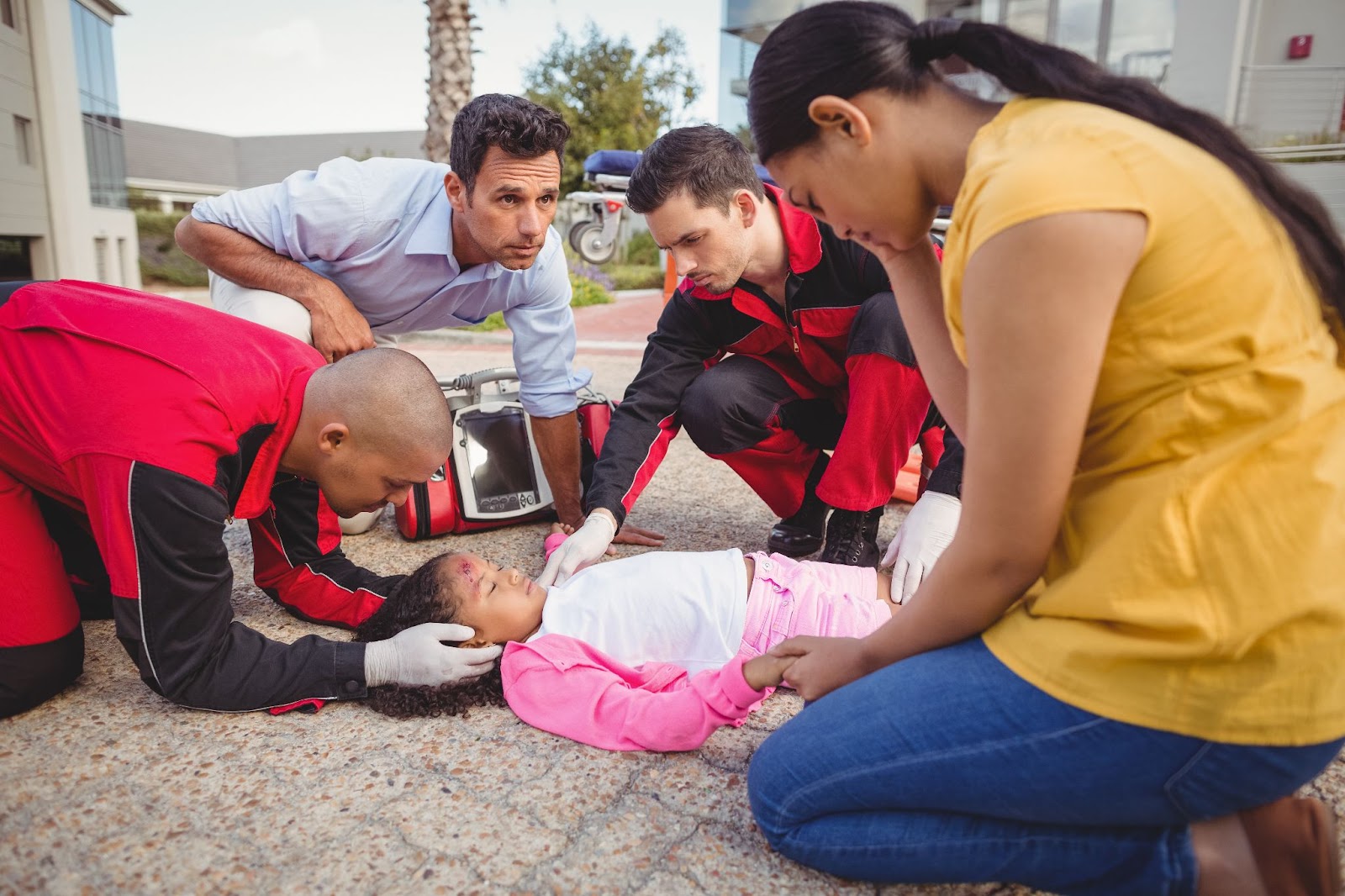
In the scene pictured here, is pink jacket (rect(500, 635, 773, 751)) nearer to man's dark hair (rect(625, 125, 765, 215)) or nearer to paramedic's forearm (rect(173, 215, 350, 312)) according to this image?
man's dark hair (rect(625, 125, 765, 215))

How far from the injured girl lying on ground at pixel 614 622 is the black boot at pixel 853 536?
1.19 ft

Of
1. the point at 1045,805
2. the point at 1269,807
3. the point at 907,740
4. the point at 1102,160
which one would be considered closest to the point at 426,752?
the point at 907,740

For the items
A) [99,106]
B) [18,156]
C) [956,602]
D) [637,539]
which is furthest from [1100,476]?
[99,106]

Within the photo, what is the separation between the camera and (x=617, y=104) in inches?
691

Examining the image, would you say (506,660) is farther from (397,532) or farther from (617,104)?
(617,104)

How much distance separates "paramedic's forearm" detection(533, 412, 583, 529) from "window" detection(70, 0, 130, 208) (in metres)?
12.6

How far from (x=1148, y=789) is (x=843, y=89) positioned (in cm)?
95

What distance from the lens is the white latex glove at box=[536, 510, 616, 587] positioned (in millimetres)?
Answer: 2275

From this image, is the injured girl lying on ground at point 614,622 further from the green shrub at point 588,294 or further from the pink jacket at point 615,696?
the green shrub at point 588,294

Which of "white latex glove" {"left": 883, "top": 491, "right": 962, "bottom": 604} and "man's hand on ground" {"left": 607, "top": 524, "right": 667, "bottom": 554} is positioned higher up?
"white latex glove" {"left": 883, "top": 491, "right": 962, "bottom": 604}

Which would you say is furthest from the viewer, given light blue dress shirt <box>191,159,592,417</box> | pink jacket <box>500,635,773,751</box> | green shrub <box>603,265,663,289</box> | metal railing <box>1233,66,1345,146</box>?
green shrub <box>603,265,663,289</box>

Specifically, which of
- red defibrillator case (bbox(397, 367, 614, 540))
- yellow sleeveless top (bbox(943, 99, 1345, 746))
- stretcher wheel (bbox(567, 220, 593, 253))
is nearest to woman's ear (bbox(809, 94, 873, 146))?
yellow sleeveless top (bbox(943, 99, 1345, 746))

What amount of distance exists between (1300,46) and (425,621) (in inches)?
399

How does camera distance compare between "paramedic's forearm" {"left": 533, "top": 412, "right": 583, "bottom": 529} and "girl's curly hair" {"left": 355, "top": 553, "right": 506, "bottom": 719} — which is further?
"paramedic's forearm" {"left": 533, "top": 412, "right": 583, "bottom": 529}
